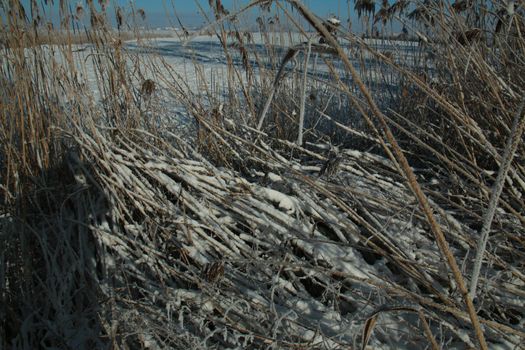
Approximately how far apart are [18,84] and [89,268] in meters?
0.53

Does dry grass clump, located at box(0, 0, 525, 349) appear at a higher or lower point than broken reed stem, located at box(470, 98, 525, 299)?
lower

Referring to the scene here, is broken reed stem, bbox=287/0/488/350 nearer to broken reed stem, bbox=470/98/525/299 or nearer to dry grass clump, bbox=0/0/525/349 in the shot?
broken reed stem, bbox=470/98/525/299

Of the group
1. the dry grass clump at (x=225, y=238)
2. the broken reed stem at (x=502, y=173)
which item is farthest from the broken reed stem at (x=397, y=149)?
the dry grass clump at (x=225, y=238)

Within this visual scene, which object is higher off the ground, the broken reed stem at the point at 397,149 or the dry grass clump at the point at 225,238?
the broken reed stem at the point at 397,149

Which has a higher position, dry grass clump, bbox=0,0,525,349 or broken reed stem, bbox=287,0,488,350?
broken reed stem, bbox=287,0,488,350

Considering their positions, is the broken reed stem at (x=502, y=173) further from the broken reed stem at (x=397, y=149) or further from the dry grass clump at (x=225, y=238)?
the dry grass clump at (x=225, y=238)

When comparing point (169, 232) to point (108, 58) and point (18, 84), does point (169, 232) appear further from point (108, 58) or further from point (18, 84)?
point (108, 58)

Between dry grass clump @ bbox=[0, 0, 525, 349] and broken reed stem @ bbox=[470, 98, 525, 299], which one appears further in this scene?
dry grass clump @ bbox=[0, 0, 525, 349]

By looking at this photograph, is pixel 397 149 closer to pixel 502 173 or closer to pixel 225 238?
pixel 502 173

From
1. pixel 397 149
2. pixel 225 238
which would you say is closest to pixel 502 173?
pixel 397 149

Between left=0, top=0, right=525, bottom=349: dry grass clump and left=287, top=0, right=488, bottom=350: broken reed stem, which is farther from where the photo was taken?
left=0, top=0, right=525, bottom=349: dry grass clump

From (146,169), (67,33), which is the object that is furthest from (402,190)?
(67,33)

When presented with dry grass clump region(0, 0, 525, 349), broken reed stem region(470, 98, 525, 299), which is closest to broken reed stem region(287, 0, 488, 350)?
broken reed stem region(470, 98, 525, 299)

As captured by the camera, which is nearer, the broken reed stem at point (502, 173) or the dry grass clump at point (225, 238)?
the broken reed stem at point (502, 173)
